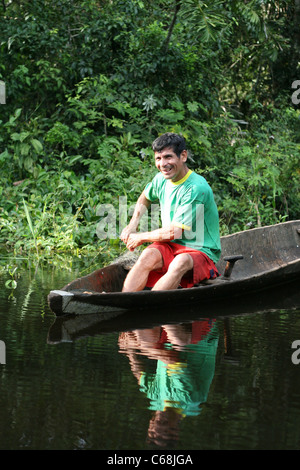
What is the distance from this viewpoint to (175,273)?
16.4 ft

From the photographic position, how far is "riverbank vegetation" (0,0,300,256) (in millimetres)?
9383

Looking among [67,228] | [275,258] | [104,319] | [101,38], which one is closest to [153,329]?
[104,319]

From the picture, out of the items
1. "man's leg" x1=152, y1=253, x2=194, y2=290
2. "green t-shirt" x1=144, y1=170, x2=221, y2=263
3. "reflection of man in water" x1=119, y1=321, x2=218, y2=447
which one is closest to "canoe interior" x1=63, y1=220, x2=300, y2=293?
"green t-shirt" x1=144, y1=170, x2=221, y2=263

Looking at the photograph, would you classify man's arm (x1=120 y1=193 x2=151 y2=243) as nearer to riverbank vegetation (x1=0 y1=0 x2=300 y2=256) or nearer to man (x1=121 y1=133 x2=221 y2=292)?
man (x1=121 y1=133 x2=221 y2=292)

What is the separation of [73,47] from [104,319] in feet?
23.4

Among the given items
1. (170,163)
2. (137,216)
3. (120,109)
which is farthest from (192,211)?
(120,109)

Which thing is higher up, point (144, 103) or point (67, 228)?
point (144, 103)

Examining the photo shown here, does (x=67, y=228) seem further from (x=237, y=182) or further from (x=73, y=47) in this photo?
(x=73, y=47)

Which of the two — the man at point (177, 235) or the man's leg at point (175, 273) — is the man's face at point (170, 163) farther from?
the man's leg at point (175, 273)

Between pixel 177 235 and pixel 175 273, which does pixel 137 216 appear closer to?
pixel 177 235

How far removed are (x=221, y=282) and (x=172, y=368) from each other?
6.34 ft

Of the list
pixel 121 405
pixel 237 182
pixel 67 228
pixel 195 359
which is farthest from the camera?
pixel 237 182

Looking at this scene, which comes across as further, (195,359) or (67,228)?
(67,228)

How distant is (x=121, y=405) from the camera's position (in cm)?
290
